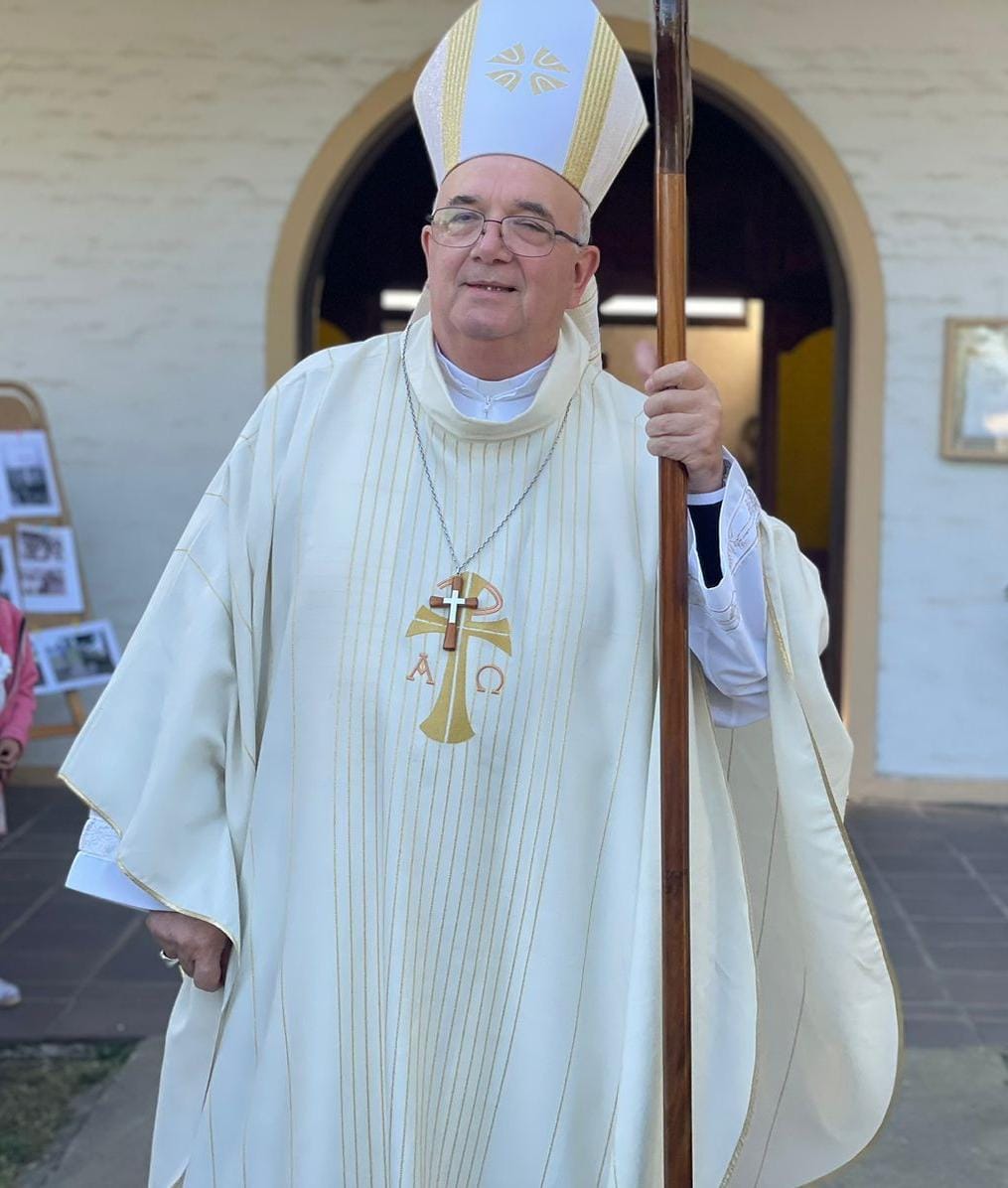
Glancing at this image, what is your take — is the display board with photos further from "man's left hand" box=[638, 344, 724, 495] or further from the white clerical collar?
"man's left hand" box=[638, 344, 724, 495]

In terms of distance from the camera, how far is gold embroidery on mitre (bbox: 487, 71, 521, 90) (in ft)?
6.01

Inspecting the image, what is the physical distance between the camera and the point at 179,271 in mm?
5461

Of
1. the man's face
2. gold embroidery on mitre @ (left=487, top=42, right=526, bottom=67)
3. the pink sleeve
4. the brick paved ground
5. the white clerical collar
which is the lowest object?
the brick paved ground

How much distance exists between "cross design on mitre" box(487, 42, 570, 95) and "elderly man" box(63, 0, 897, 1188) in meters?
0.01

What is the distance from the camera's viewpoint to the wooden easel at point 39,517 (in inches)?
213

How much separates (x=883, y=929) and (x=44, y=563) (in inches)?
138

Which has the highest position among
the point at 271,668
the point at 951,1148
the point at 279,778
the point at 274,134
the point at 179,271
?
the point at 274,134

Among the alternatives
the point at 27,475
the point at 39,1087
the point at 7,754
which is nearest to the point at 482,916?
the point at 39,1087

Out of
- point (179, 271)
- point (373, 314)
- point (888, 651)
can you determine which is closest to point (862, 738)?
point (888, 651)

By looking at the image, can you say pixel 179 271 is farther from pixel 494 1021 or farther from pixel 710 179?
pixel 494 1021

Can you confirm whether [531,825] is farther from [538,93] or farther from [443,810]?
[538,93]

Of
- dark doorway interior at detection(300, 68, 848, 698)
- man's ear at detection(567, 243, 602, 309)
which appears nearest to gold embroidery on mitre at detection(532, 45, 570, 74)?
man's ear at detection(567, 243, 602, 309)

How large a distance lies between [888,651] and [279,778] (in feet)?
13.8

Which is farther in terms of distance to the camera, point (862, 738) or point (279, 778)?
point (862, 738)
